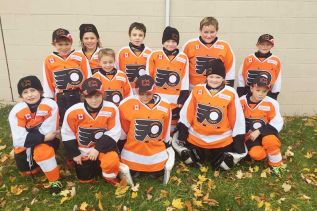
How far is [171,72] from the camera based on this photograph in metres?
5.49

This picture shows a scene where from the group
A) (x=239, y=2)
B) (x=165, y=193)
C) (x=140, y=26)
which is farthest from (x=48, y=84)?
(x=239, y=2)

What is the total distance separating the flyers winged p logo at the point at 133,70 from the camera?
18.6ft

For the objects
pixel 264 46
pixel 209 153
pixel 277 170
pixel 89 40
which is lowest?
pixel 277 170

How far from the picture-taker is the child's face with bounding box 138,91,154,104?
179 inches

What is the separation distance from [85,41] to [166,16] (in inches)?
74.7

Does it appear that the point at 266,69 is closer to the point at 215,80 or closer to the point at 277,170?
the point at 215,80

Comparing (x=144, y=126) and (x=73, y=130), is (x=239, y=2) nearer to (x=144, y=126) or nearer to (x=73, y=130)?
(x=144, y=126)

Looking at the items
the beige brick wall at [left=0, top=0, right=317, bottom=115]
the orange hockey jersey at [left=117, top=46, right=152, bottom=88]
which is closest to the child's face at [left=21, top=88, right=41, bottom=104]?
the orange hockey jersey at [left=117, top=46, right=152, bottom=88]

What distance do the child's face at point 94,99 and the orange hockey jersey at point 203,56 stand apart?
1.94m

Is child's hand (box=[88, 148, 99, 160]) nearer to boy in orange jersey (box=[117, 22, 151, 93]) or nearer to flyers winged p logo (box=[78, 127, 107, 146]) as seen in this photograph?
flyers winged p logo (box=[78, 127, 107, 146])

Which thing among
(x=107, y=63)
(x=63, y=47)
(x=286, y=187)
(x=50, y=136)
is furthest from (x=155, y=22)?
(x=286, y=187)

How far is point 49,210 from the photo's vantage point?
4312 mm

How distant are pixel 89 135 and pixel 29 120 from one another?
81cm

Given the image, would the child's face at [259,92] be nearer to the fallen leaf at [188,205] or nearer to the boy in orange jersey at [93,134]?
the fallen leaf at [188,205]
